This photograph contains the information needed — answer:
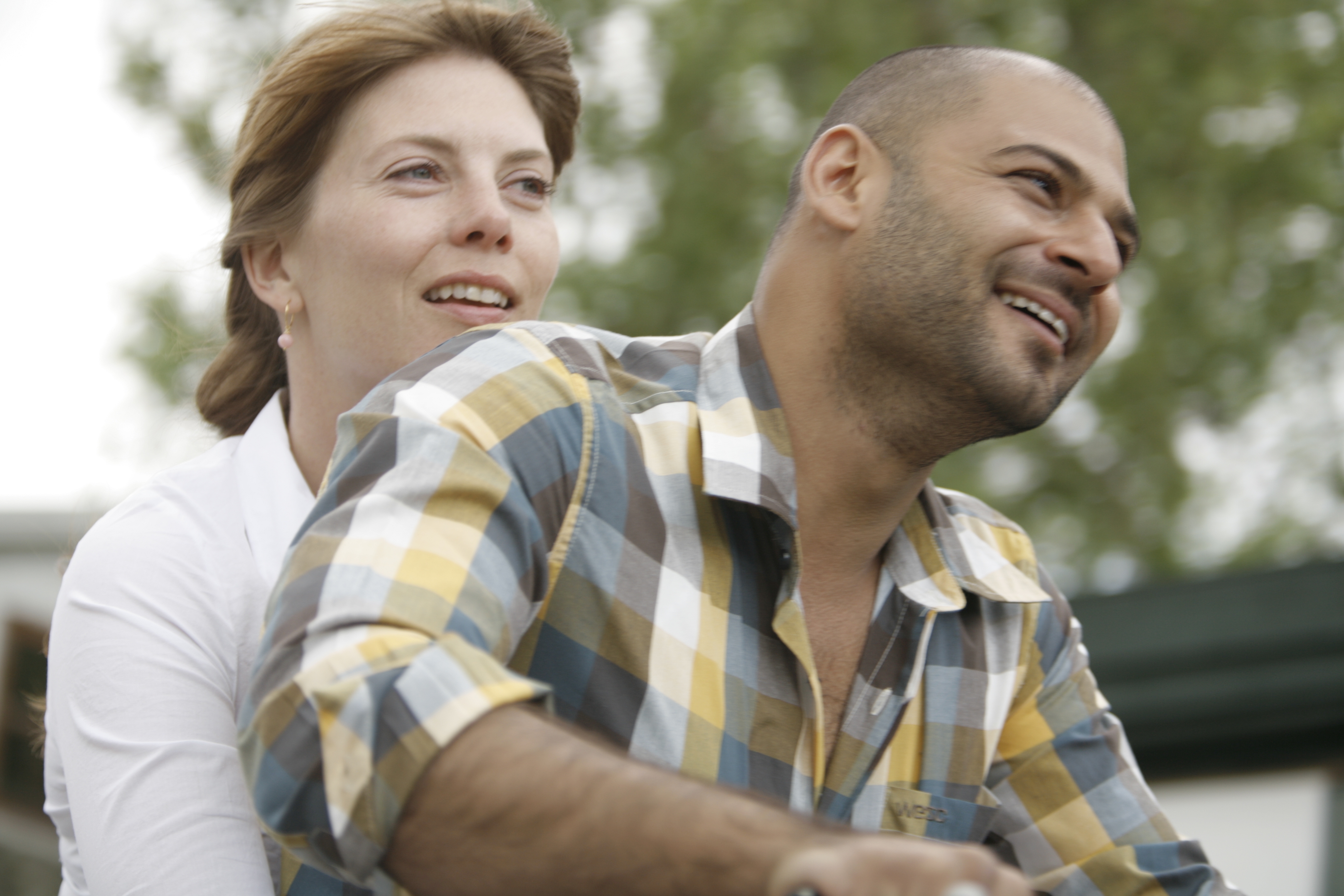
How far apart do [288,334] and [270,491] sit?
15.6 inches

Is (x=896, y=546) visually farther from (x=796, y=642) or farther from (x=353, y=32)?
(x=353, y=32)

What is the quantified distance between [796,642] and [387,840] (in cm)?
72

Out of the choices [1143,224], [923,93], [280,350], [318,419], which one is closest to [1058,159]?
[923,93]

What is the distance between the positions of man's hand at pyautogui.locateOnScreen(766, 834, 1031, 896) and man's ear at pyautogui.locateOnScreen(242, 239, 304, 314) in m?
1.82

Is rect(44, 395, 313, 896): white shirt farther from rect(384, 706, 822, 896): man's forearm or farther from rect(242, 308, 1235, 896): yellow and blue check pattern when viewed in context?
rect(384, 706, 822, 896): man's forearm

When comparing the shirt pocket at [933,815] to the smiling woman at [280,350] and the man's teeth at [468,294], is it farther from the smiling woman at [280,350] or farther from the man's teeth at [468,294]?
the man's teeth at [468,294]

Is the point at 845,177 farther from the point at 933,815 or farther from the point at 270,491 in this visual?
the point at 270,491

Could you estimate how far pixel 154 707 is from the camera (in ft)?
6.00

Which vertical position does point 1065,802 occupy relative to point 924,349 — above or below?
below

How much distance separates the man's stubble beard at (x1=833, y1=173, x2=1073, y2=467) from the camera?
5.96 ft

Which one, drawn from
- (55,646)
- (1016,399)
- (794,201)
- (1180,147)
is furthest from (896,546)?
(1180,147)

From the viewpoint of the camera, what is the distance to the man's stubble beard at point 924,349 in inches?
71.5

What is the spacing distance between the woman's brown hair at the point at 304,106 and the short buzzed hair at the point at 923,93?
2.48ft

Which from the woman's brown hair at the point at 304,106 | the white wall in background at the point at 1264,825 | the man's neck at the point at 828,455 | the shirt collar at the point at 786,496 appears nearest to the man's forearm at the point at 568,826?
the shirt collar at the point at 786,496
